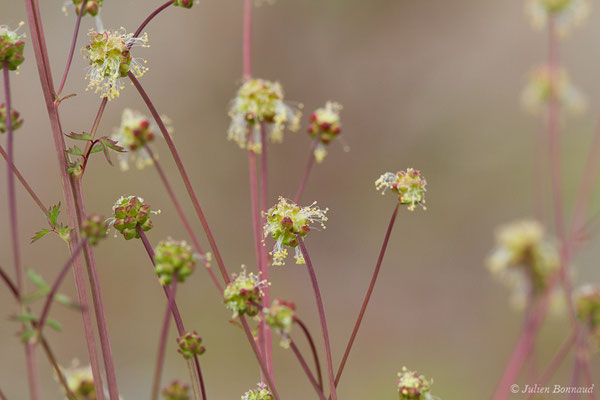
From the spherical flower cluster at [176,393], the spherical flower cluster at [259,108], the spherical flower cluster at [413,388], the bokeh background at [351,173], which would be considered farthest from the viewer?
the bokeh background at [351,173]

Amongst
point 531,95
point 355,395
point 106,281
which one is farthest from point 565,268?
point 106,281

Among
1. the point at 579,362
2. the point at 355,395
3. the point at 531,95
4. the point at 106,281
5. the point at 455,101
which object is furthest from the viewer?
the point at 455,101

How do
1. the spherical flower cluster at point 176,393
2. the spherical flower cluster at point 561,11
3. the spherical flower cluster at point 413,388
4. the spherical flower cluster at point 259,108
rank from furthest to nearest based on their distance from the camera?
1. the spherical flower cluster at point 561,11
2. the spherical flower cluster at point 259,108
3. the spherical flower cluster at point 413,388
4. the spherical flower cluster at point 176,393

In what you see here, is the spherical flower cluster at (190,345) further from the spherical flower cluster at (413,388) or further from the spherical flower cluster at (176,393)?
the spherical flower cluster at (413,388)

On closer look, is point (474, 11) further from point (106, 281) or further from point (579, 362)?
point (579, 362)

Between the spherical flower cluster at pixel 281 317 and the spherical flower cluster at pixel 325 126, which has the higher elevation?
the spherical flower cluster at pixel 325 126

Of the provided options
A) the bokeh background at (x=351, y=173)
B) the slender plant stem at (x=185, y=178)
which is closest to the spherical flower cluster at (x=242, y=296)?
the slender plant stem at (x=185, y=178)

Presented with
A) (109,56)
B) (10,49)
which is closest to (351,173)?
(109,56)

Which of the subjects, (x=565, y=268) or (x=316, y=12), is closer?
(x=565, y=268)
